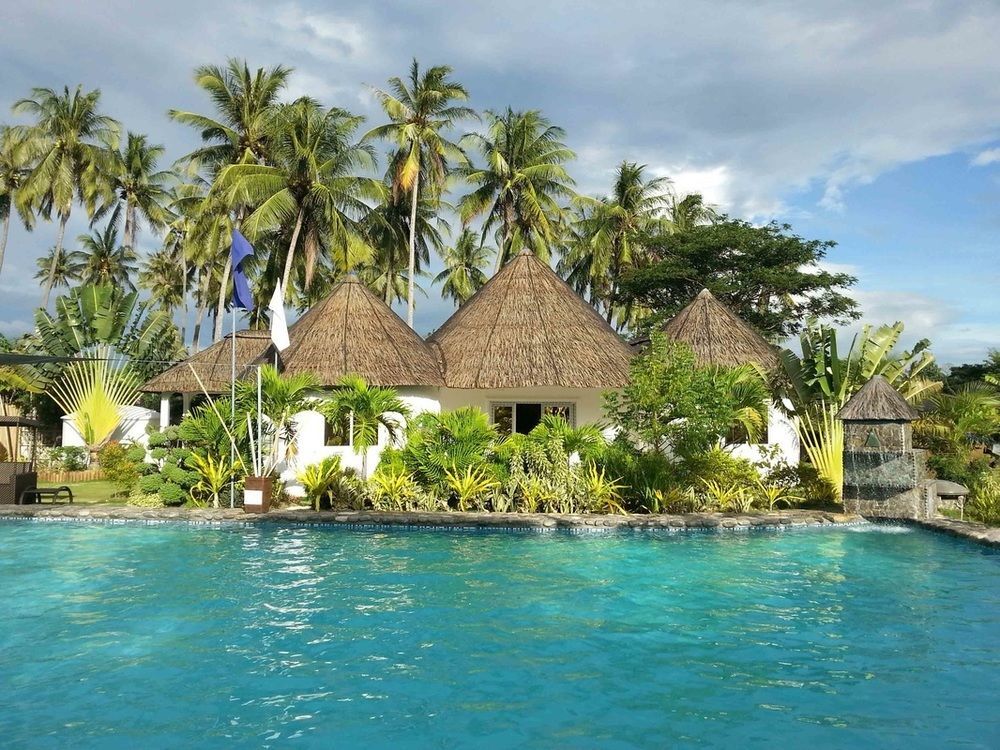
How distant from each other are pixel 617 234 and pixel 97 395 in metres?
21.8

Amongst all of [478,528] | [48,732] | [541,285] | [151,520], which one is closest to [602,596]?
[478,528]

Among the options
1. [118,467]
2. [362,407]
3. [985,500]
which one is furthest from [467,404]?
[985,500]

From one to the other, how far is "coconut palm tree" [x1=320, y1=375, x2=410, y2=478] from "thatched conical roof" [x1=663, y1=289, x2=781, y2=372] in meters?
7.03

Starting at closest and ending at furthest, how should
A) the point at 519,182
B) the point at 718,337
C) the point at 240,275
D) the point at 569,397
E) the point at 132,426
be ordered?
1. the point at 240,275
2. the point at 569,397
3. the point at 718,337
4. the point at 132,426
5. the point at 519,182

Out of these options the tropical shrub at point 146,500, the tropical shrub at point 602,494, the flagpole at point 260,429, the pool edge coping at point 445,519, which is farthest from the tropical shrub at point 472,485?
the tropical shrub at point 146,500

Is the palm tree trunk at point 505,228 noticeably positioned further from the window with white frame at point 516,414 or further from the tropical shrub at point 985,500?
the tropical shrub at point 985,500

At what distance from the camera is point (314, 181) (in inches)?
945

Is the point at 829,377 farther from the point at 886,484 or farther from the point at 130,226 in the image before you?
the point at 130,226

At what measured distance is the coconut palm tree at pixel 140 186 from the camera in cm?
3559

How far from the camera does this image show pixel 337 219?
2459 centimetres

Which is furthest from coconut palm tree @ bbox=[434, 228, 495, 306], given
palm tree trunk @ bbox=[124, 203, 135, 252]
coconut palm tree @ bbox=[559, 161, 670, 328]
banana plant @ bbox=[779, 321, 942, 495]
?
banana plant @ bbox=[779, 321, 942, 495]

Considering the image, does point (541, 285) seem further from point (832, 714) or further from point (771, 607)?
point (832, 714)

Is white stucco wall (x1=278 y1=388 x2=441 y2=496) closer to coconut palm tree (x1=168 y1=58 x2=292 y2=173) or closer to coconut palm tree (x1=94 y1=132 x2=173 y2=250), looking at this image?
coconut palm tree (x1=168 y1=58 x2=292 y2=173)

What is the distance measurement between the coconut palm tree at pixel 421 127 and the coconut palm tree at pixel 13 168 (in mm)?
14889
